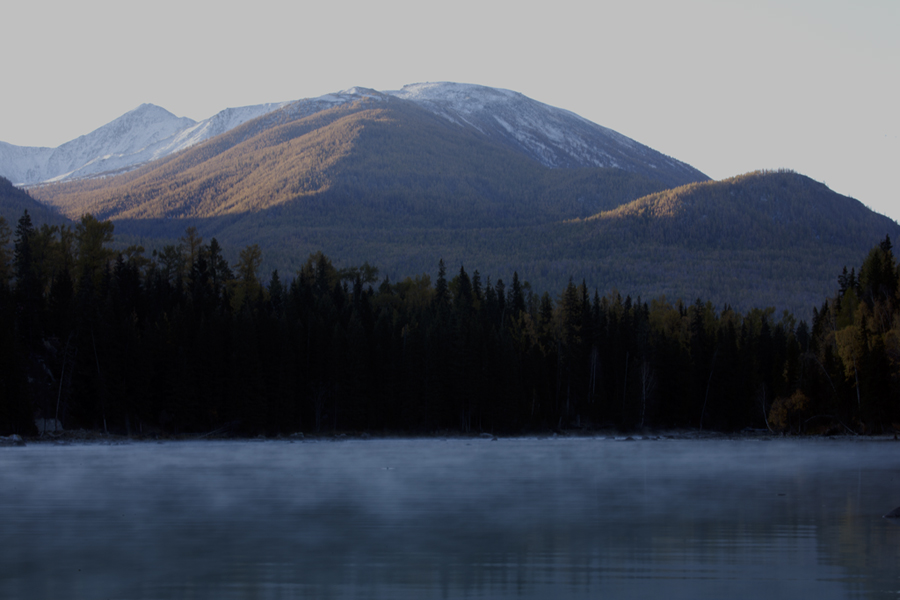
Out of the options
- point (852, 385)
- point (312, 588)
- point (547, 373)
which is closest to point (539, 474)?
point (312, 588)

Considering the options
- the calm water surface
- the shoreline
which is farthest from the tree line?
the calm water surface

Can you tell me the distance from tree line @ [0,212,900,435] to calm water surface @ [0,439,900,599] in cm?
3753

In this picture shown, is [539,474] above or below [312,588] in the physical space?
below

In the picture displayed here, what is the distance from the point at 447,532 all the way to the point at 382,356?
241 feet

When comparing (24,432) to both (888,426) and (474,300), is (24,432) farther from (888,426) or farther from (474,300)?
(888,426)

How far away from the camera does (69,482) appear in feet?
123

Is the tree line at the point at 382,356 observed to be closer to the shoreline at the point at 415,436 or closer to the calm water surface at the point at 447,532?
the shoreline at the point at 415,436

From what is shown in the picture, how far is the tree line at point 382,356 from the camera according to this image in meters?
80.2

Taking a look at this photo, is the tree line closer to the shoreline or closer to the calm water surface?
the shoreline

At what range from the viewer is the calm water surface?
55.2 feet

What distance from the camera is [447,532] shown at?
23125mm

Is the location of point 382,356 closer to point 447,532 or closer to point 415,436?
point 415,436

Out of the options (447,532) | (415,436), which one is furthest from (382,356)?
(447,532)

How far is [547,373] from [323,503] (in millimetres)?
75808
